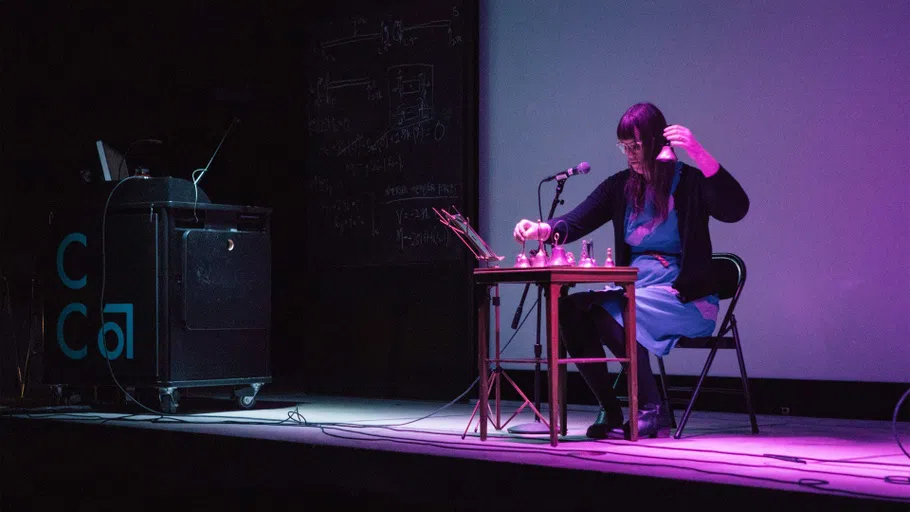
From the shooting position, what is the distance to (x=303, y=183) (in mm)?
7035

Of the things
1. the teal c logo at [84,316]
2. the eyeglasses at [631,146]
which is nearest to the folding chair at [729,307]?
the eyeglasses at [631,146]

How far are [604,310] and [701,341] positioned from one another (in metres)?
0.52

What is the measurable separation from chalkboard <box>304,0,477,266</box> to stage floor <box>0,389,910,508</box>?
135 cm

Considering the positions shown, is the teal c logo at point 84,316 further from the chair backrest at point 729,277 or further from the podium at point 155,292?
the chair backrest at point 729,277

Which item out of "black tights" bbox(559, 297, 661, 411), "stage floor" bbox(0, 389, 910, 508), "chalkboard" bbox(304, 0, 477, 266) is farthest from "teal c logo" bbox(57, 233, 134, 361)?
"black tights" bbox(559, 297, 661, 411)

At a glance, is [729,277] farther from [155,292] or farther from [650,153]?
[155,292]

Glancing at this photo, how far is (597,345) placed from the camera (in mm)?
3861

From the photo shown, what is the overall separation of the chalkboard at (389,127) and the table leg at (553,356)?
103 inches

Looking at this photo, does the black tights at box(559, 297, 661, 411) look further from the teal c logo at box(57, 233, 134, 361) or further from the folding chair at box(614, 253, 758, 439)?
the teal c logo at box(57, 233, 134, 361)

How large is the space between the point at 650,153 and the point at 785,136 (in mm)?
1469

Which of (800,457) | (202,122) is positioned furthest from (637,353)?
(202,122)

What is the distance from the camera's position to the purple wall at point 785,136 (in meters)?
4.78

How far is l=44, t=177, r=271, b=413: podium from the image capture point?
503cm

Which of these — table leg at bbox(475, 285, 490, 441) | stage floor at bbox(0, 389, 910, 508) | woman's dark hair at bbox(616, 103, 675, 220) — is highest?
woman's dark hair at bbox(616, 103, 675, 220)
